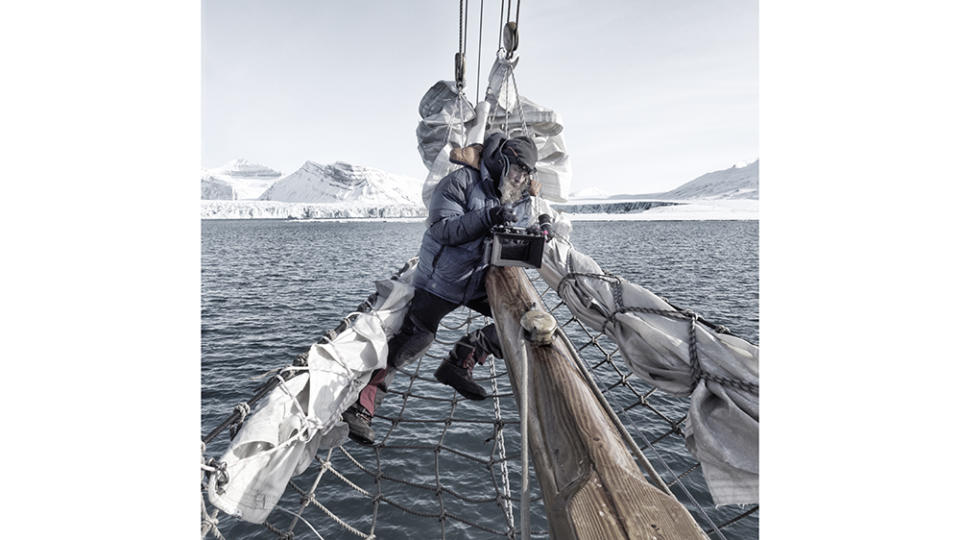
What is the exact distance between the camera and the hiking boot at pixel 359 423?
227 centimetres

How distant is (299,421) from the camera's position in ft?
6.14

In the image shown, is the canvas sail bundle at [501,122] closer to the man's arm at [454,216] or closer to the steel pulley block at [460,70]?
the steel pulley block at [460,70]

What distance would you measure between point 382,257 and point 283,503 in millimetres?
24197

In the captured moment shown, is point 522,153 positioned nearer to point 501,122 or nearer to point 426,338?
point 426,338

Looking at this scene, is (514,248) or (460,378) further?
(460,378)

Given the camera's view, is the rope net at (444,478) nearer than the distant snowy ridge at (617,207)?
Yes

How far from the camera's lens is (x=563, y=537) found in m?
0.84

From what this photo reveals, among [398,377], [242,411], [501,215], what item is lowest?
[398,377]

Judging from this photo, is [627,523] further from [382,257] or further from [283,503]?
[382,257]

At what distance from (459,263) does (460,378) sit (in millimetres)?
727

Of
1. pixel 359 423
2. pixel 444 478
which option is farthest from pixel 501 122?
pixel 444 478

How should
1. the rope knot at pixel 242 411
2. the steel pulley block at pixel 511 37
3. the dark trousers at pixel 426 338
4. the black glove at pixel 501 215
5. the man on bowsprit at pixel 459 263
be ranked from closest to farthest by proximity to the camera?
the rope knot at pixel 242 411 < the black glove at pixel 501 215 < the man on bowsprit at pixel 459 263 < the dark trousers at pixel 426 338 < the steel pulley block at pixel 511 37

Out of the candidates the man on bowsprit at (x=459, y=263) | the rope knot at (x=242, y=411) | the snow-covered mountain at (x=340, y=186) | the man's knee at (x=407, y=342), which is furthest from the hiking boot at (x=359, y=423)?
the snow-covered mountain at (x=340, y=186)

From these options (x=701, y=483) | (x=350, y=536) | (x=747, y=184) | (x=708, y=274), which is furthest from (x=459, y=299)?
Answer: (x=747, y=184)
